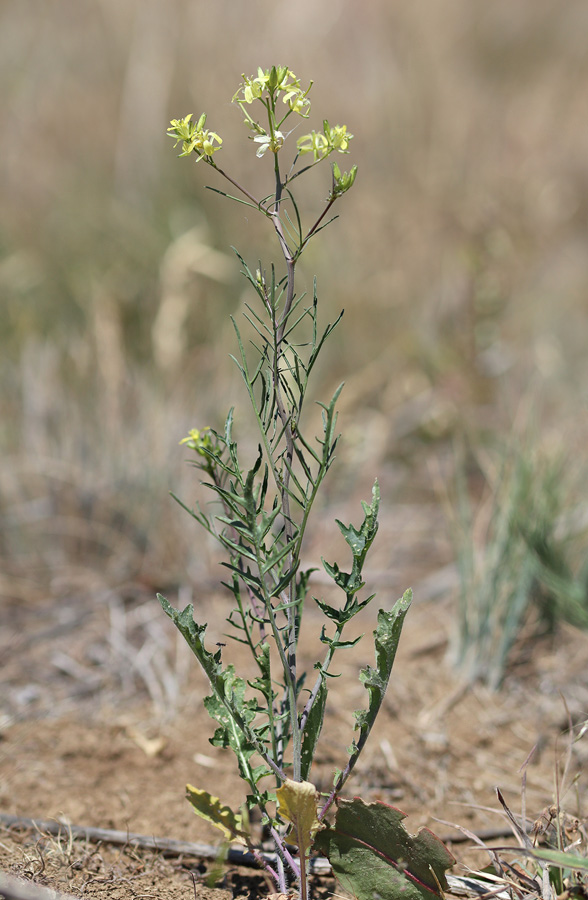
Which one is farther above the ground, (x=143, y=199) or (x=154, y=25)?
(x=154, y=25)

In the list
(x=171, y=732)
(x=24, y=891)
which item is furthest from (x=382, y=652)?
(x=171, y=732)

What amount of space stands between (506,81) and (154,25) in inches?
123

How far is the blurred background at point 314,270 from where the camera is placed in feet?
7.56

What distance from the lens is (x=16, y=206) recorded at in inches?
178

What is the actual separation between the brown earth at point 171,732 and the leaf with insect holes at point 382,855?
0.10 meters

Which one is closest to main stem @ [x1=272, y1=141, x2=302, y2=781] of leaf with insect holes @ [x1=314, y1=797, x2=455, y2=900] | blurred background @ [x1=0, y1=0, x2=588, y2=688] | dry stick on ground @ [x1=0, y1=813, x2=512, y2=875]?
leaf with insect holes @ [x1=314, y1=797, x2=455, y2=900]

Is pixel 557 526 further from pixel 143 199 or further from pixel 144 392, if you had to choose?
pixel 143 199

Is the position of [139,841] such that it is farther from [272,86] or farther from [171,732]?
[272,86]

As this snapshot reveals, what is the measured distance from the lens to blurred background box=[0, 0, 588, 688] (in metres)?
2.30

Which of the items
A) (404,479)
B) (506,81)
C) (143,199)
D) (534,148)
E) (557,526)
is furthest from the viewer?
(506,81)

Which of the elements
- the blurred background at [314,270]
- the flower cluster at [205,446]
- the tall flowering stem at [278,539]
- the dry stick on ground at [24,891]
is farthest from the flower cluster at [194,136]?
the blurred background at [314,270]

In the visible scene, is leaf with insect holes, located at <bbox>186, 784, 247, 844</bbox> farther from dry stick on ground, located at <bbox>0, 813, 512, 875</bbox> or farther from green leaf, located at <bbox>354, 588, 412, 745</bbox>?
green leaf, located at <bbox>354, 588, 412, 745</bbox>

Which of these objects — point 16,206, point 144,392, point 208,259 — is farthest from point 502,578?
point 16,206

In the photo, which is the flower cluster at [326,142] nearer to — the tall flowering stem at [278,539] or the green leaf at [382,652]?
the tall flowering stem at [278,539]
